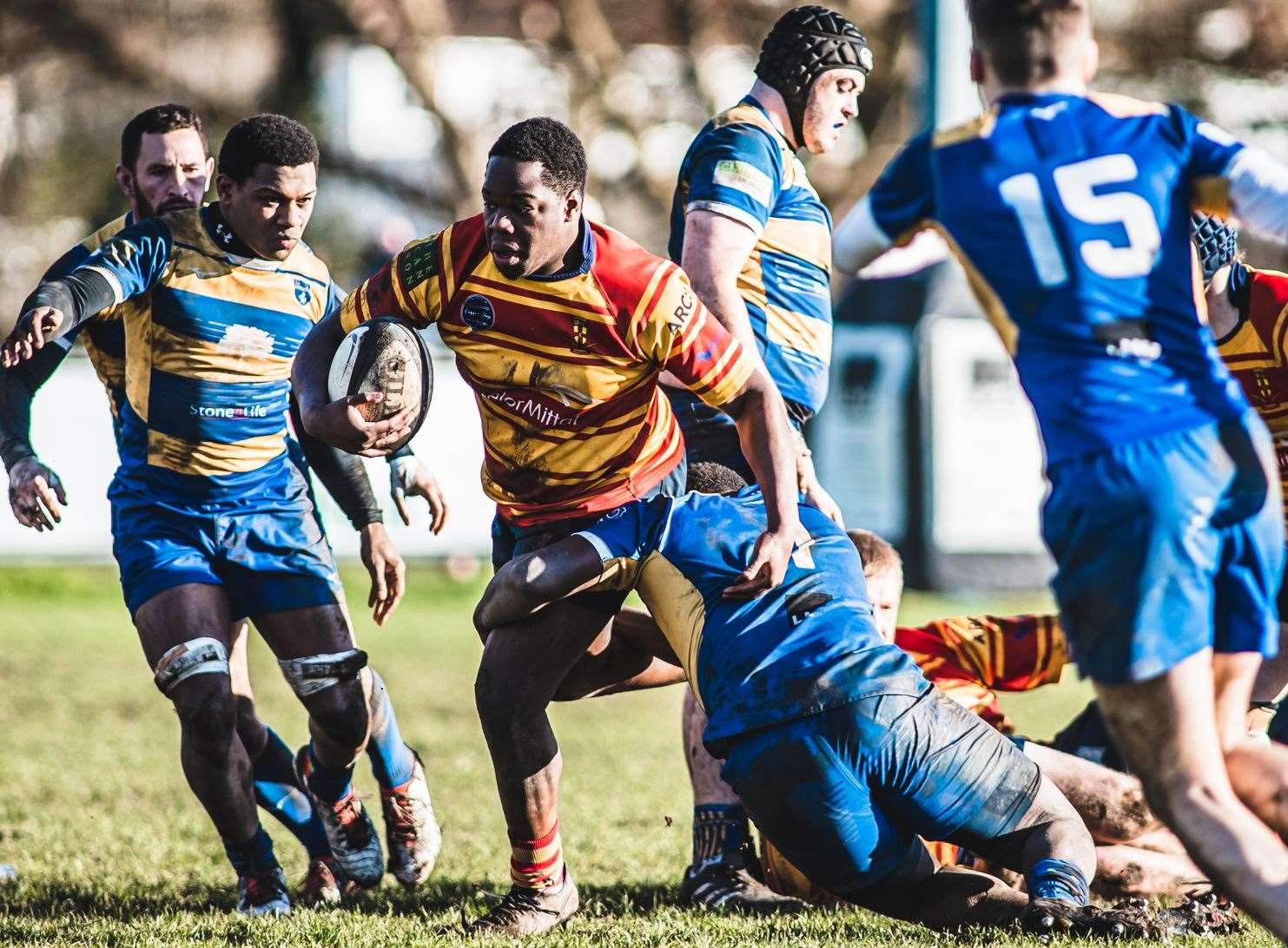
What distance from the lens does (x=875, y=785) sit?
13.4 feet

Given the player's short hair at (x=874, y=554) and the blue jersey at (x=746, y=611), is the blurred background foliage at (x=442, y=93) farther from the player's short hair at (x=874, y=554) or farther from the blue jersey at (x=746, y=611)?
the blue jersey at (x=746, y=611)

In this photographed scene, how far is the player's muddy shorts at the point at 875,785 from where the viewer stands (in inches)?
159

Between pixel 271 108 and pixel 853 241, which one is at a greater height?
pixel 271 108

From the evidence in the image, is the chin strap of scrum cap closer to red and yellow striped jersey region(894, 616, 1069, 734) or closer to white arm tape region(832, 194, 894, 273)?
white arm tape region(832, 194, 894, 273)

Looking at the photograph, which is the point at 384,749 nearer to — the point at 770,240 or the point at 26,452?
the point at 26,452

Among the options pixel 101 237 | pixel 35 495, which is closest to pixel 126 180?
pixel 101 237

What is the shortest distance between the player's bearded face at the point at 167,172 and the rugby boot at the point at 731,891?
2.82 metres

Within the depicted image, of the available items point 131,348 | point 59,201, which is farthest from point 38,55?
point 131,348

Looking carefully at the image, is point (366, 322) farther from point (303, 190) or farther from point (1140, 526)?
point (1140, 526)

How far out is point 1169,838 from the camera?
4.93 metres

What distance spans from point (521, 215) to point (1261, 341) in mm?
2337

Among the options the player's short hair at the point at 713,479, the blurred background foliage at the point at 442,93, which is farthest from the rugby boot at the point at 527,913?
the blurred background foliage at the point at 442,93

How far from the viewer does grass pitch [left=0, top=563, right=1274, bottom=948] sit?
14.7ft

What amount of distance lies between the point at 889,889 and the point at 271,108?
71.2 ft
